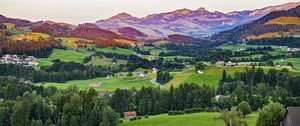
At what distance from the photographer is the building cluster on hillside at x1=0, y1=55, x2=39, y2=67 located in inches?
6900

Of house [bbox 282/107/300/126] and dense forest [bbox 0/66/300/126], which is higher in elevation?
house [bbox 282/107/300/126]

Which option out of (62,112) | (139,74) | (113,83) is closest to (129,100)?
(62,112)

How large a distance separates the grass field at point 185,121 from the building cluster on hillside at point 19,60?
98706 mm

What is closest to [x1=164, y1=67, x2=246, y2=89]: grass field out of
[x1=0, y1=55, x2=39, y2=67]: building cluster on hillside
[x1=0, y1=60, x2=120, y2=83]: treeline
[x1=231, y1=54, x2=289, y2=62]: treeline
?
[x1=0, y1=60, x2=120, y2=83]: treeline

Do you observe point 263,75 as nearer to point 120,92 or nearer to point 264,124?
point 120,92

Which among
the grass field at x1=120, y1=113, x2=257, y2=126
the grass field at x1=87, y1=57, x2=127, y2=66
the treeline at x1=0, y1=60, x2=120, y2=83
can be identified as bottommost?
the grass field at x1=120, y1=113, x2=257, y2=126

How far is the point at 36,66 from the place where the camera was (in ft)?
562

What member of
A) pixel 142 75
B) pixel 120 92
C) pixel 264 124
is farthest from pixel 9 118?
pixel 142 75

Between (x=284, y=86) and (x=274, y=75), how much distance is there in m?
11.0

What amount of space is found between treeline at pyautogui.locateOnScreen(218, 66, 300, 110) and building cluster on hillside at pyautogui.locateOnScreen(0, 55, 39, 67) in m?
78.2

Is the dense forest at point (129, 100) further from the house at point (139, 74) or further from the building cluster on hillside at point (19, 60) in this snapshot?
the building cluster on hillside at point (19, 60)

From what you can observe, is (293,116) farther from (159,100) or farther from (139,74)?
(139,74)

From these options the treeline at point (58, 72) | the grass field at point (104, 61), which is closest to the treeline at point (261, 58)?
the grass field at point (104, 61)

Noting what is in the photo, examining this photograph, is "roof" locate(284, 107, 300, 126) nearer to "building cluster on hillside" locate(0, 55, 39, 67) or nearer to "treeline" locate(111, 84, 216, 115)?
"treeline" locate(111, 84, 216, 115)
